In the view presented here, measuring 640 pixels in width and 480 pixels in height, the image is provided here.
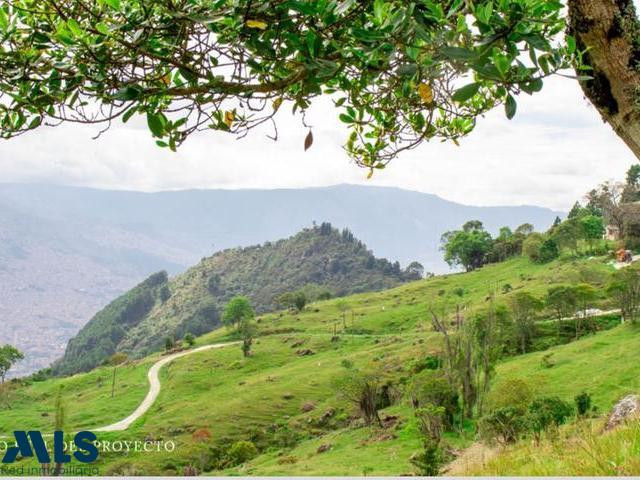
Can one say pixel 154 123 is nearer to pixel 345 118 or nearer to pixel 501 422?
pixel 345 118

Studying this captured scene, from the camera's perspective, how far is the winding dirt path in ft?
218

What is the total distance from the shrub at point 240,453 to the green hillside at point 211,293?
311ft

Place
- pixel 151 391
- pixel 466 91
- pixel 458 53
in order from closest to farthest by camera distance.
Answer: pixel 458 53
pixel 466 91
pixel 151 391

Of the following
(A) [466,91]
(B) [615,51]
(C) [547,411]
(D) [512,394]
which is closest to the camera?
(A) [466,91]

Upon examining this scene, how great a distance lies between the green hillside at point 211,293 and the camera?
522 feet

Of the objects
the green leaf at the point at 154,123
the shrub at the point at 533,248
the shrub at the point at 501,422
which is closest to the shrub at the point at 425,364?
the shrub at the point at 501,422

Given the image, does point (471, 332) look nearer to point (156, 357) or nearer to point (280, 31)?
point (280, 31)

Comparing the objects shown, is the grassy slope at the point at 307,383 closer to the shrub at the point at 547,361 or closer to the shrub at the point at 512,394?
the shrub at the point at 547,361

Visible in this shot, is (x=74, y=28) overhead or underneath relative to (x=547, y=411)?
overhead

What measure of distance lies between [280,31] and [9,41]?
2.03 metres

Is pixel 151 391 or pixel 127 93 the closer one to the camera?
pixel 127 93

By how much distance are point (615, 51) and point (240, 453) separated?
51.6m

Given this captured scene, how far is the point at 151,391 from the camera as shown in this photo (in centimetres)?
8306

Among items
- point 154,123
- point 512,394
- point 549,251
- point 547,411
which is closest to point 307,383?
point 512,394
